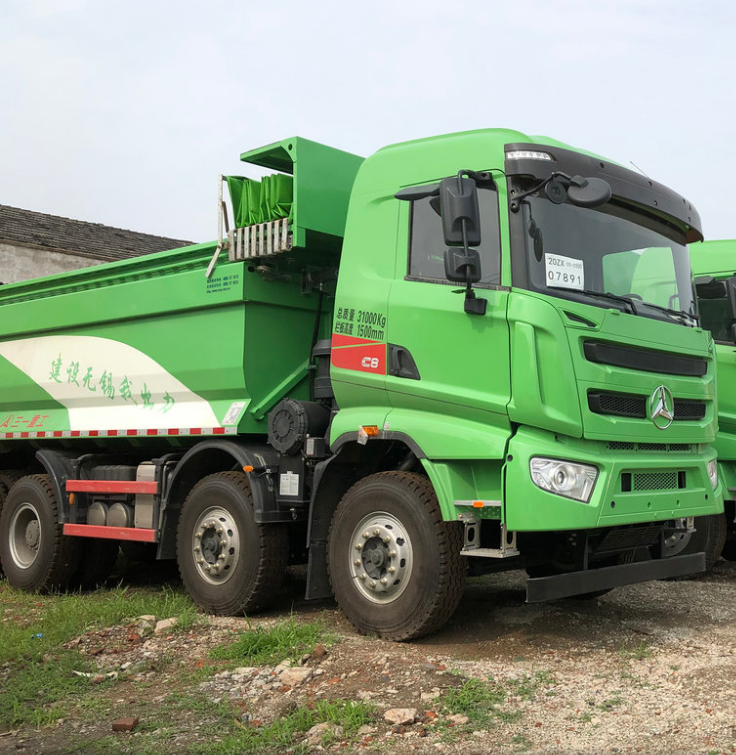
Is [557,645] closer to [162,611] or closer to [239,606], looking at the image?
[239,606]

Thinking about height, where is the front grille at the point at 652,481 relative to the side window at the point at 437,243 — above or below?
below

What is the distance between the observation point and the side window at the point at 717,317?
767 centimetres

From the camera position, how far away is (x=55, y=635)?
629 centimetres

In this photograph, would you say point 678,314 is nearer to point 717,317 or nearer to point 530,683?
point 717,317

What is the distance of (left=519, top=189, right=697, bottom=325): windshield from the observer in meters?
5.52

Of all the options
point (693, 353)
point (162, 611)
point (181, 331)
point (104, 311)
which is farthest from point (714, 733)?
point (104, 311)

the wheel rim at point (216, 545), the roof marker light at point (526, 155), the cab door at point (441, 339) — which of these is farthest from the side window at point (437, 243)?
the wheel rim at point (216, 545)

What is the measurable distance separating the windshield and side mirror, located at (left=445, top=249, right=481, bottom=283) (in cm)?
31

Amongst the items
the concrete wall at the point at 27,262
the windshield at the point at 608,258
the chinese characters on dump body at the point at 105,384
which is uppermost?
the concrete wall at the point at 27,262

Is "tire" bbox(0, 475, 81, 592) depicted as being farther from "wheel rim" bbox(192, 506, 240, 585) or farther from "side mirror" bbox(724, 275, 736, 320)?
"side mirror" bbox(724, 275, 736, 320)

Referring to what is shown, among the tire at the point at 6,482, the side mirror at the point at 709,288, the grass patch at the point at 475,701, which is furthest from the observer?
the tire at the point at 6,482

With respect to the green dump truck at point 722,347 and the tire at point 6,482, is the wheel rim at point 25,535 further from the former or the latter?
the green dump truck at point 722,347

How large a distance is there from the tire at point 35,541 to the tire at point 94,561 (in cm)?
12

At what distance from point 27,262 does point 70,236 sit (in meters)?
2.35
